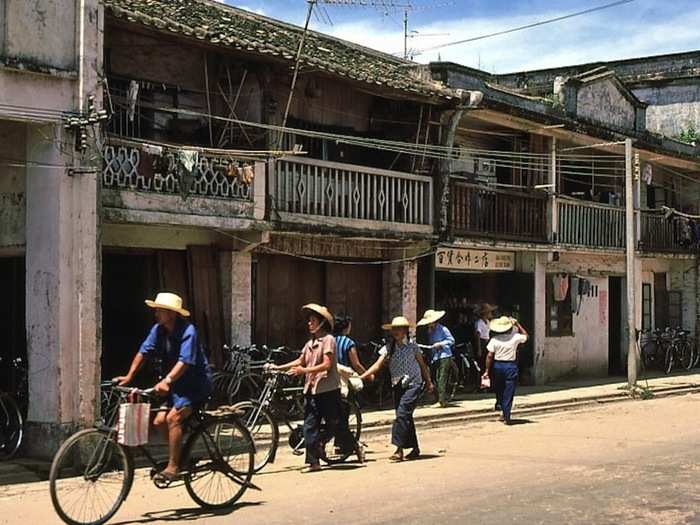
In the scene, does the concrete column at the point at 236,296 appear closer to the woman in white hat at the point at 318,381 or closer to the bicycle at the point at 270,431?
the bicycle at the point at 270,431

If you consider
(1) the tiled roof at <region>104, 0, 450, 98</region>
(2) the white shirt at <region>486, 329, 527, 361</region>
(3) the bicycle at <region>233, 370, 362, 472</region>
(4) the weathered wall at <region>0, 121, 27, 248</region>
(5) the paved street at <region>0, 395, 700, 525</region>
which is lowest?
(5) the paved street at <region>0, 395, 700, 525</region>

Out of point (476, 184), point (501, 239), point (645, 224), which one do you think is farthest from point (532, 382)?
point (645, 224)

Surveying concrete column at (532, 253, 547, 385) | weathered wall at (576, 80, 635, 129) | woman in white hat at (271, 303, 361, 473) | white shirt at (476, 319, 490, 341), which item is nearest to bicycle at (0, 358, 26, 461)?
woman in white hat at (271, 303, 361, 473)

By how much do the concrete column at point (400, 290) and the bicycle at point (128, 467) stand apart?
31.3 feet

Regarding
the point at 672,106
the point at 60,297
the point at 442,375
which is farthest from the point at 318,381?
the point at 672,106

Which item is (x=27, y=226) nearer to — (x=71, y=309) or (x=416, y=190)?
(x=71, y=309)

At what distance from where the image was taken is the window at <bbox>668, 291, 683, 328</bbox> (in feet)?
94.2

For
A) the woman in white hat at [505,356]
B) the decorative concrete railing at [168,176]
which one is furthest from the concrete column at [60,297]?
the woman in white hat at [505,356]

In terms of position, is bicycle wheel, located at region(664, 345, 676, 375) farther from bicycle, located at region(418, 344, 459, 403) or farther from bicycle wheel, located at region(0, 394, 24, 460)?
bicycle wheel, located at region(0, 394, 24, 460)

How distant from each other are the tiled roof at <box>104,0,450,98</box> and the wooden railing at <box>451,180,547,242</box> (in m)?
2.35

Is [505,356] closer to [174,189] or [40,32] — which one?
[174,189]

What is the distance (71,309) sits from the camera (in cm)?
1095

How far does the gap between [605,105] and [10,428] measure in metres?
18.0

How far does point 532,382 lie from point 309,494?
13.2 meters
